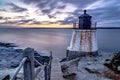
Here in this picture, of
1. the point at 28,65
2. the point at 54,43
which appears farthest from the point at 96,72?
the point at 54,43

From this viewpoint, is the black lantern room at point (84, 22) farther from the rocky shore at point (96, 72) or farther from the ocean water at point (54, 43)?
the ocean water at point (54, 43)

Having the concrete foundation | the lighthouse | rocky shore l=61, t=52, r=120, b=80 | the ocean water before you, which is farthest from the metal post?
the ocean water

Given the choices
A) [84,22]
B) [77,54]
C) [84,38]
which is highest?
[84,22]

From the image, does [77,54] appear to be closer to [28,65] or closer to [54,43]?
[28,65]

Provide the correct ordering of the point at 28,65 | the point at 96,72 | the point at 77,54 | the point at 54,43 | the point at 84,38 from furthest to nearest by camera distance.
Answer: the point at 54,43 → the point at 77,54 → the point at 84,38 → the point at 96,72 → the point at 28,65

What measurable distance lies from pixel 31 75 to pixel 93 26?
17532 millimetres

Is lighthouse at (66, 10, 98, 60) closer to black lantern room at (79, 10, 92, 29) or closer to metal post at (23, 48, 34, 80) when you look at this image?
black lantern room at (79, 10, 92, 29)

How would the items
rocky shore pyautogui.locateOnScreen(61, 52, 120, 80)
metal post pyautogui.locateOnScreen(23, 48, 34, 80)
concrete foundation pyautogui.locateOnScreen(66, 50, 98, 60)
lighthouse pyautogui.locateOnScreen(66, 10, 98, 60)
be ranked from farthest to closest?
1. concrete foundation pyautogui.locateOnScreen(66, 50, 98, 60)
2. lighthouse pyautogui.locateOnScreen(66, 10, 98, 60)
3. rocky shore pyautogui.locateOnScreen(61, 52, 120, 80)
4. metal post pyautogui.locateOnScreen(23, 48, 34, 80)

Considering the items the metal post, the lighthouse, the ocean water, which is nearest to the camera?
the metal post

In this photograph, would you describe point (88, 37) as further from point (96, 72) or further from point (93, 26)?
point (96, 72)

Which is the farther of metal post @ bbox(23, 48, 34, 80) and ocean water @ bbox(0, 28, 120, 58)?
ocean water @ bbox(0, 28, 120, 58)

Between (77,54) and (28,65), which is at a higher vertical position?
(28,65)

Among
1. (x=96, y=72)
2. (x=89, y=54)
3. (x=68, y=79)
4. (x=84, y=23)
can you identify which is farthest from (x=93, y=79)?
(x=84, y=23)

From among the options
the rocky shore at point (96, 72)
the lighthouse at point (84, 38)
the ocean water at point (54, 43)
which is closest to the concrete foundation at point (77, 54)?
the lighthouse at point (84, 38)
